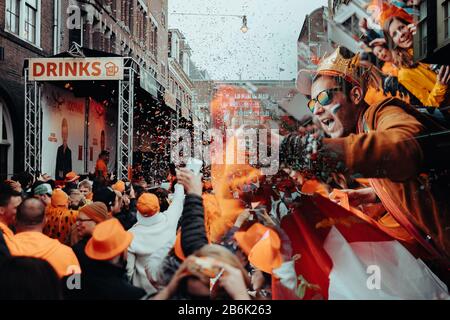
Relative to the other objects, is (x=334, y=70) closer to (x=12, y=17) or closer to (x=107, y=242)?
(x=107, y=242)

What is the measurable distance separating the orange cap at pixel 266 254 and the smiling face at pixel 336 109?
25.8 inches

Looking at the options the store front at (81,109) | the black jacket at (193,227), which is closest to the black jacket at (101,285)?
the black jacket at (193,227)

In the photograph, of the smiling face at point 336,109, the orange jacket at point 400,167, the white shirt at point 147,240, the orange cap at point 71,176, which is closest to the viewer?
the white shirt at point 147,240

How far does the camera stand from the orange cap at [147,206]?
2.32 meters

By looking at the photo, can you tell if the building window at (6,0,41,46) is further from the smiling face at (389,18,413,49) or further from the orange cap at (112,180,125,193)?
the smiling face at (389,18,413,49)

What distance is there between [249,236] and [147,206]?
530mm

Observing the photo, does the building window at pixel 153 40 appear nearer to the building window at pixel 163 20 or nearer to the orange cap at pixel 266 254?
the building window at pixel 163 20

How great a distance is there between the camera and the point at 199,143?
2.64m

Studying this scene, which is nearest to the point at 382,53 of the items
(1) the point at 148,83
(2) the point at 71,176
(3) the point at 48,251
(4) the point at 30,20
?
(1) the point at 148,83

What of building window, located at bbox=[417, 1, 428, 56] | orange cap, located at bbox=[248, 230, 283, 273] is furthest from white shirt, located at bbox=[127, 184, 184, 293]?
building window, located at bbox=[417, 1, 428, 56]

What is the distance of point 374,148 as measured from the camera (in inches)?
89.7
